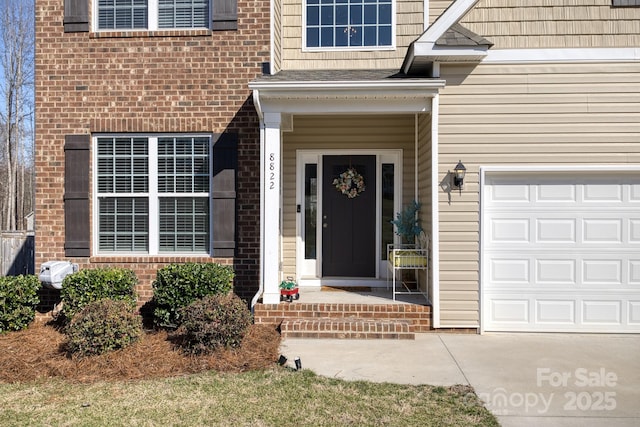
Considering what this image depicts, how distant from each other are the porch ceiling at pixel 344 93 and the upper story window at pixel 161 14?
60.6 inches

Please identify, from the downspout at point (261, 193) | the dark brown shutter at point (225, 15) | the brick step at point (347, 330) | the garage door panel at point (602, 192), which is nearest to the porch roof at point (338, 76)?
the downspout at point (261, 193)

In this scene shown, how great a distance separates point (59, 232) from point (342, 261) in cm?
443

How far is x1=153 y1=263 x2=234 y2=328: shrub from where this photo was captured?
6.92 m

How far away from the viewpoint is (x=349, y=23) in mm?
8555

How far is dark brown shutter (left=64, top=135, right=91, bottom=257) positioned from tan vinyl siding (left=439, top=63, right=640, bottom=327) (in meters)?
5.12

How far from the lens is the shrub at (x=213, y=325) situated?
5.77 m

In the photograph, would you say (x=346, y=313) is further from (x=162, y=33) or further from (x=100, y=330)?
(x=162, y=33)

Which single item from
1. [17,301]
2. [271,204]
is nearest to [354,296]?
[271,204]

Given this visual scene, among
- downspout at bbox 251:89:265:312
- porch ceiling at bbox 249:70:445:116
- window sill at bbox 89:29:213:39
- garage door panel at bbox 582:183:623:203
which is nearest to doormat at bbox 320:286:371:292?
downspout at bbox 251:89:265:312

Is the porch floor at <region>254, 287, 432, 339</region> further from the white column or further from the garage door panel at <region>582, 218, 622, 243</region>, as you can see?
the garage door panel at <region>582, 218, 622, 243</region>

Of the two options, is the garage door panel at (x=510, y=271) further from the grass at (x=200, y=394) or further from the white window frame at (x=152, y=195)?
the white window frame at (x=152, y=195)

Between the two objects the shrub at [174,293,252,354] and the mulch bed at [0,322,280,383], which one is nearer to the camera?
the mulch bed at [0,322,280,383]

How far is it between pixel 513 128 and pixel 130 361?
5561 millimetres

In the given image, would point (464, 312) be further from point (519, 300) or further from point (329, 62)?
point (329, 62)
